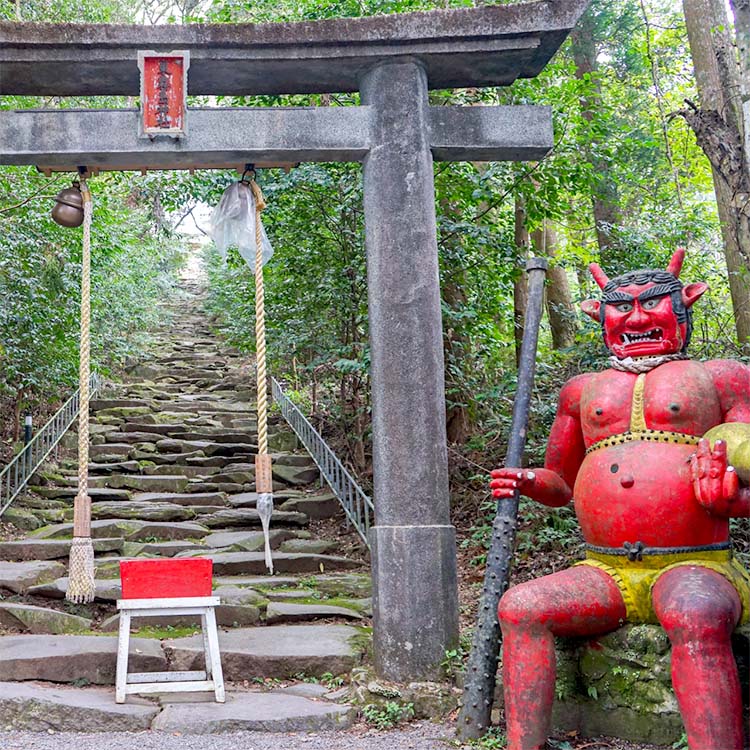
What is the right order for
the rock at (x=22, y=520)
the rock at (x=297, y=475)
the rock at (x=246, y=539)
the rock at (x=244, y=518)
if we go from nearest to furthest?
the rock at (x=246, y=539) < the rock at (x=22, y=520) < the rock at (x=244, y=518) < the rock at (x=297, y=475)

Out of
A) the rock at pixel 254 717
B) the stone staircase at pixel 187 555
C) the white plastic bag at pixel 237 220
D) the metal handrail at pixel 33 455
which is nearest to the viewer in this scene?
the rock at pixel 254 717

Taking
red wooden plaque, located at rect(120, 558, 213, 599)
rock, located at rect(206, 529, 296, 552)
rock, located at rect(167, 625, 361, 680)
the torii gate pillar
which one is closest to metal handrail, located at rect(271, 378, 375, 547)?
rock, located at rect(206, 529, 296, 552)

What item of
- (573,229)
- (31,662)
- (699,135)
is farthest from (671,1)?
(31,662)

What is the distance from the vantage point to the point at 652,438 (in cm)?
379

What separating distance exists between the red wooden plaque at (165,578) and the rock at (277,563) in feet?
7.32

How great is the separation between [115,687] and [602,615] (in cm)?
278

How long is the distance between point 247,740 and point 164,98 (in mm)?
3475

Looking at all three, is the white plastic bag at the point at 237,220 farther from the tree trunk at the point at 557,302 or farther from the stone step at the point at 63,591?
the tree trunk at the point at 557,302

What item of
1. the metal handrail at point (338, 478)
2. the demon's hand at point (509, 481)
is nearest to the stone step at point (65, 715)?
the demon's hand at point (509, 481)

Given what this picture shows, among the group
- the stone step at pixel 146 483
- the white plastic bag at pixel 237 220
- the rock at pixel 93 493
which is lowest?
the rock at pixel 93 493

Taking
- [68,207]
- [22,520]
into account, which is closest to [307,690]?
[68,207]

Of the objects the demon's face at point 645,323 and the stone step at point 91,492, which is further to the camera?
the stone step at point 91,492

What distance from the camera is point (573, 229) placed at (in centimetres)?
1230

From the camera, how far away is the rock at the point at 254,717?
13.5ft
